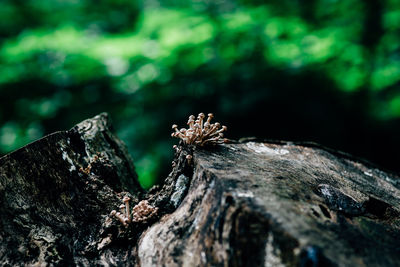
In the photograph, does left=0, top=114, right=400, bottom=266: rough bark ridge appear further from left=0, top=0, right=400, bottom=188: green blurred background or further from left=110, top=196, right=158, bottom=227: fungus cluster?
left=0, top=0, right=400, bottom=188: green blurred background

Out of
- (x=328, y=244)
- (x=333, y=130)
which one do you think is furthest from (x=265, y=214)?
(x=333, y=130)

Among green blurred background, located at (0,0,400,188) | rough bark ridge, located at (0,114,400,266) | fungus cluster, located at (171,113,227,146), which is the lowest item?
rough bark ridge, located at (0,114,400,266)

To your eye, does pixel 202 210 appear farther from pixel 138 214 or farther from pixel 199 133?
pixel 199 133

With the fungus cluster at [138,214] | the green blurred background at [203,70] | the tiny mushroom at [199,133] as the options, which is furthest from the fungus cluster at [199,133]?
the green blurred background at [203,70]

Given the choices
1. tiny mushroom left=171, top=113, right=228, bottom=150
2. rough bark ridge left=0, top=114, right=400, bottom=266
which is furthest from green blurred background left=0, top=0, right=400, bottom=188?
tiny mushroom left=171, top=113, right=228, bottom=150

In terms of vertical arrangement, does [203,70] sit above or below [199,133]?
above

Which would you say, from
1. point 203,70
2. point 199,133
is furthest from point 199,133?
point 203,70

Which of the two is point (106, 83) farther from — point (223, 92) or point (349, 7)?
point (349, 7)

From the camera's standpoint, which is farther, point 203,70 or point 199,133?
point 203,70
